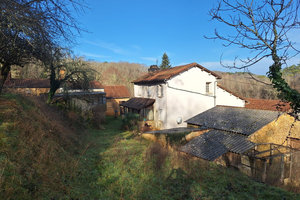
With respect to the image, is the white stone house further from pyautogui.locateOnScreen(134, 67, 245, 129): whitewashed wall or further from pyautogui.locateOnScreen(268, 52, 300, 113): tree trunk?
pyautogui.locateOnScreen(268, 52, 300, 113): tree trunk

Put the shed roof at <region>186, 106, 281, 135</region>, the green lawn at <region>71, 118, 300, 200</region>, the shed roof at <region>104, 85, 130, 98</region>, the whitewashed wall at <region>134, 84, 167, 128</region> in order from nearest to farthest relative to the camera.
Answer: the green lawn at <region>71, 118, 300, 200</region>, the shed roof at <region>186, 106, 281, 135</region>, the whitewashed wall at <region>134, 84, 167, 128</region>, the shed roof at <region>104, 85, 130, 98</region>

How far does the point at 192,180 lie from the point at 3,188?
17.6 feet

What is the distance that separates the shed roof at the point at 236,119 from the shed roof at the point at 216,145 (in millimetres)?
576

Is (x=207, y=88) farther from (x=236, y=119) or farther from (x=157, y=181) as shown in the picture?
(x=157, y=181)

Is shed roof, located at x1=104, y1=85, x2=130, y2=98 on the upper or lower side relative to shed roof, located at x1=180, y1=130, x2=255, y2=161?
upper

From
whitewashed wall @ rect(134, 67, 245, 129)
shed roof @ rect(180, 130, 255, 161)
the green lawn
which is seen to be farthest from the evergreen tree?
the green lawn


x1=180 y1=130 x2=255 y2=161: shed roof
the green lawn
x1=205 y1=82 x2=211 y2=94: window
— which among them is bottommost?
x1=180 y1=130 x2=255 y2=161: shed roof

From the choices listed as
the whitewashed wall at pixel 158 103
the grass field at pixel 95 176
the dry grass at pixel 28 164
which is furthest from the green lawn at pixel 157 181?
the whitewashed wall at pixel 158 103

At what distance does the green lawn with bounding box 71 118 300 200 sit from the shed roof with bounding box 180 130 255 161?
4298mm

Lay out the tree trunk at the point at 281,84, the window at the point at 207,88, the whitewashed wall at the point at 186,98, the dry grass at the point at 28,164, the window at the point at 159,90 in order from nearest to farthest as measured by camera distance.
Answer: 1. the dry grass at the point at 28,164
2. the tree trunk at the point at 281,84
3. the whitewashed wall at the point at 186,98
4. the window at the point at 159,90
5. the window at the point at 207,88

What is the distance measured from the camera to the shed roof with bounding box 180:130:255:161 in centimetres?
1154

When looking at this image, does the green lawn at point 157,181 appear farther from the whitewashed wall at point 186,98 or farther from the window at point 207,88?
the window at point 207,88

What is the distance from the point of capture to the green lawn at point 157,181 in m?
5.16

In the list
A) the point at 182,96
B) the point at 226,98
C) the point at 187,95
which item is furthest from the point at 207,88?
the point at 182,96
